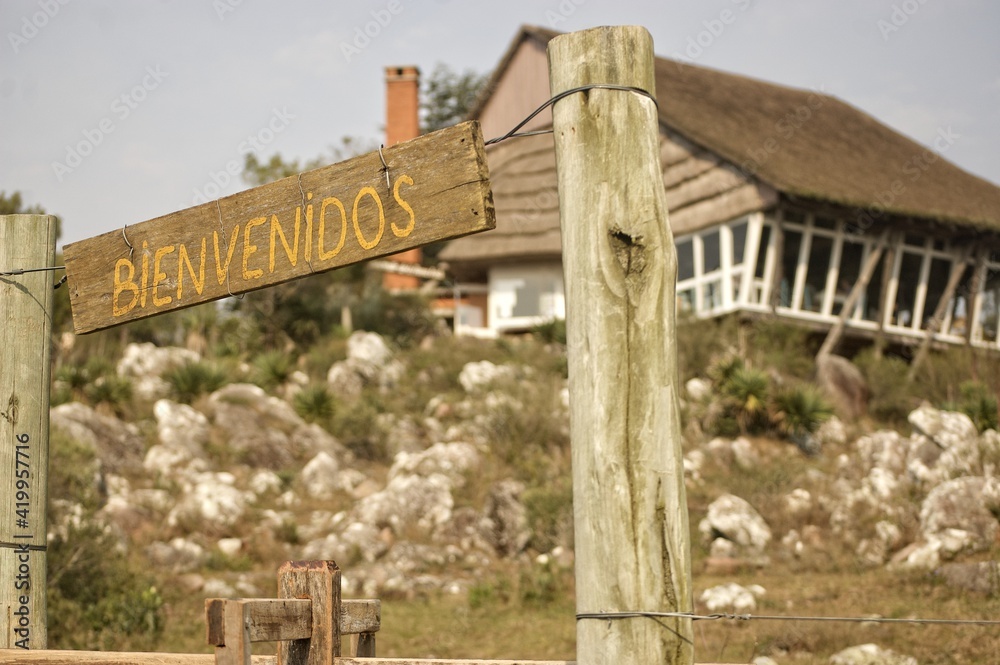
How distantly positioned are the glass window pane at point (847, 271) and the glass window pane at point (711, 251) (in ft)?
9.72

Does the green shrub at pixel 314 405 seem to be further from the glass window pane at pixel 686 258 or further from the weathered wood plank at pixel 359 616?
the weathered wood plank at pixel 359 616

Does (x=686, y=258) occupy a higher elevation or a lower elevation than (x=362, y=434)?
higher

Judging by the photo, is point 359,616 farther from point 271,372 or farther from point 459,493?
point 271,372

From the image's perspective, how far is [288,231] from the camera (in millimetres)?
4316

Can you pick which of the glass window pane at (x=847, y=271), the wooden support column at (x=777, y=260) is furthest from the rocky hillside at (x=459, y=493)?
the glass window pane at (x=847, y=271)

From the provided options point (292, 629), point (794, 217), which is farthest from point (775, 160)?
point (292, 629)

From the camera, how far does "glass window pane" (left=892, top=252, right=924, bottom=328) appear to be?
26.7 m

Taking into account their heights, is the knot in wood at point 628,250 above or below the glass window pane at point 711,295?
below

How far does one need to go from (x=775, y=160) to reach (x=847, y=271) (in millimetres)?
3329

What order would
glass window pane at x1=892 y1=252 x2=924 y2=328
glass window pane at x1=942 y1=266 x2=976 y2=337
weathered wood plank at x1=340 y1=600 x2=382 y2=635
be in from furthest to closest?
glass window pane at x1=942 y1=266 x2=976 y2=337, glass window pane at x1=892 y1=252 x2=924 y2=328, weathered wood plank at x1=340 y1=600 x2=382 y2=635

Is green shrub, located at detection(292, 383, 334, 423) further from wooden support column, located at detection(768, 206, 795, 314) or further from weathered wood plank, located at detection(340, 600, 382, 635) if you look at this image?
weathered wood plank, located at detection(340, 600, 382, 635)

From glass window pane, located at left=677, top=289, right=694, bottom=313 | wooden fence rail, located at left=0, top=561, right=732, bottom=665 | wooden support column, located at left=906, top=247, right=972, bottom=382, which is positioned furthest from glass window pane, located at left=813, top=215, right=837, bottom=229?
wooden fence rail, located at left=0, top=561, right=732, bottom=665

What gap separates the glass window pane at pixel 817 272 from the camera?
2533 cm

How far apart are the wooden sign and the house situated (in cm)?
1833
